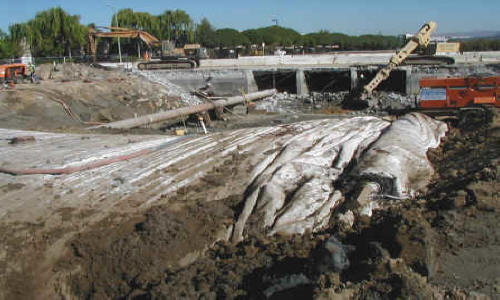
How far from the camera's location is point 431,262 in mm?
4527

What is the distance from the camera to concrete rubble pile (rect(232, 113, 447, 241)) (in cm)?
640

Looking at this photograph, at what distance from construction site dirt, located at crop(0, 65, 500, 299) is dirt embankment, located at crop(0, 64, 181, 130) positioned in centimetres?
550

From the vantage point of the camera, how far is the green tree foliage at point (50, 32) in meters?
48.0

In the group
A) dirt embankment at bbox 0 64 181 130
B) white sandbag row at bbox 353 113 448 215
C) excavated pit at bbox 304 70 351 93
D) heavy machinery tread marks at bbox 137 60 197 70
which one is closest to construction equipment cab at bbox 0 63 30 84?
dirt embankment at bbox 0 64 181 130

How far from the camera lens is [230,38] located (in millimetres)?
63562

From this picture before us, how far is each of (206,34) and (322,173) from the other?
60108 mm

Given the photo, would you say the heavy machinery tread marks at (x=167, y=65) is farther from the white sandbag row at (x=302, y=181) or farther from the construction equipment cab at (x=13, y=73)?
the white sandbag row at (x=302, y=181)

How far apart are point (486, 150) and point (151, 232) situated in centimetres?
589

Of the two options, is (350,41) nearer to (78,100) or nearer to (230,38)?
(230,38)

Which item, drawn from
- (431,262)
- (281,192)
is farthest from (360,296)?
(281,192)

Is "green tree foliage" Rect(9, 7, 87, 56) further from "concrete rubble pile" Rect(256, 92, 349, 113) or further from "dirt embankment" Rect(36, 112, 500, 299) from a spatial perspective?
"dirt embankment" Rect(36, 112, 500, 299)

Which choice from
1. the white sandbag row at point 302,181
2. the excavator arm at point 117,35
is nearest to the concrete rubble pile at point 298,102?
the excavator arm at point 117,35

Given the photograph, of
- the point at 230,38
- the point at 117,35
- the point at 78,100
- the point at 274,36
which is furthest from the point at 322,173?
the point at 274,36

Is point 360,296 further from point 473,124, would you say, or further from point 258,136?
point 473,124
